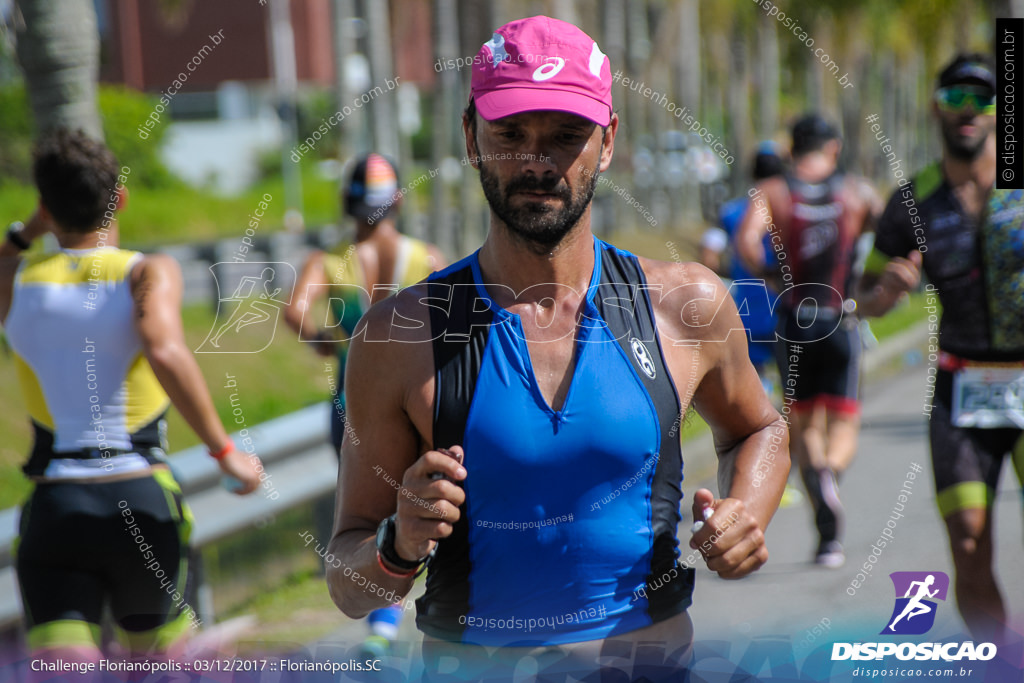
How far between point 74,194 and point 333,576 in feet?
6.41

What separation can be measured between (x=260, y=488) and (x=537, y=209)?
125 inches

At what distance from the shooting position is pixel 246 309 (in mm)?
5309

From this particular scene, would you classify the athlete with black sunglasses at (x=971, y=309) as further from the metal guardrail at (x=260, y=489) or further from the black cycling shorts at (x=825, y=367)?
the metal guardrail at (x=260, y=489)

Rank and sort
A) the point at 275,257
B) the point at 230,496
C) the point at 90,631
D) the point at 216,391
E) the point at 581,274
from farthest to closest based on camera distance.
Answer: the point at 275,257, the point at 216,391, the point at 230,496, the point at 90,631, the point at 581,274

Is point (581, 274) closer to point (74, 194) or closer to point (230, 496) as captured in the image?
point (74, 194)

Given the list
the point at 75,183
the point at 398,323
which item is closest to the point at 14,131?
the point at 75,183

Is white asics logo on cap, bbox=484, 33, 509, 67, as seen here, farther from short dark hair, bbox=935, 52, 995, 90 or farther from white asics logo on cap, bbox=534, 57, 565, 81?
short dark hair, bbox=935, 52, 995, 90

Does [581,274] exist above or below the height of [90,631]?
above

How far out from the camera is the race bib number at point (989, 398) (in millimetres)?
4125

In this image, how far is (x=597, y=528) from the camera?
2.38 metres

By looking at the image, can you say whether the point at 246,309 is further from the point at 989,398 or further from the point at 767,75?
the point at 767,75

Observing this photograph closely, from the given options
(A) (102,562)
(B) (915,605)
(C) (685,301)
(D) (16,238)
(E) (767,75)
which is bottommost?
(B) (915,605)

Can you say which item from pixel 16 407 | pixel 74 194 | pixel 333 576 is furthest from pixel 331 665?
pixel 16 407

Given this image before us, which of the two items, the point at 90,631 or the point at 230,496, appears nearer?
the point at 90,631
